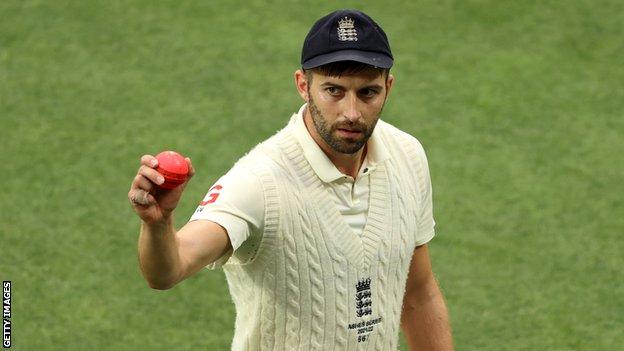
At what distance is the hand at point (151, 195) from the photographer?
3.93m

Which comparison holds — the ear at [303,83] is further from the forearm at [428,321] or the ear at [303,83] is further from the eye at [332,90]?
the forearm at [428,321]

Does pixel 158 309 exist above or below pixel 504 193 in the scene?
below

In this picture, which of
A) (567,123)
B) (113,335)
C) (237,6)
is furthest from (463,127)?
(113,335)

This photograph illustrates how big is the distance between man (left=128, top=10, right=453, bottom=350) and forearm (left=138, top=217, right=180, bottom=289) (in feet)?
1.06

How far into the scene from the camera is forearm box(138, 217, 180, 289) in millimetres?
4094

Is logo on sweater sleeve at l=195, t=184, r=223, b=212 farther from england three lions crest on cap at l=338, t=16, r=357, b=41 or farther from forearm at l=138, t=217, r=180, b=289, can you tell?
england three lions crest on cap at l=338, t=16, r=357, b=41

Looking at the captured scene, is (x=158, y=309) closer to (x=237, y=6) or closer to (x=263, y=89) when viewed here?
(x=263, y=89)

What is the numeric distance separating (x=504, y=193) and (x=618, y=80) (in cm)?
167

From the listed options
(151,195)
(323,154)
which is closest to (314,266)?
(323,154)

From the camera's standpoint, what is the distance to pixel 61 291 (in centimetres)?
819

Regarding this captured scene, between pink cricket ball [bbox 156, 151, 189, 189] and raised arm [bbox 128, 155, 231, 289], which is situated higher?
pink cricket ball [bbox 156, 151, 189, 189]

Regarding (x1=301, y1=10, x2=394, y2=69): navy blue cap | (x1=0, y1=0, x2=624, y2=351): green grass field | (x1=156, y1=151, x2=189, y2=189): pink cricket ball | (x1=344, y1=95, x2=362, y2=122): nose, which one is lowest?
(x1=156, y1=151, x2=189, y2=189): pink cricket ball

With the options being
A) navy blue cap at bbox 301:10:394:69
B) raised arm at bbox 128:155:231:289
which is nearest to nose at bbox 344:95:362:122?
navy blue cap at bbox 301:10:394:69
